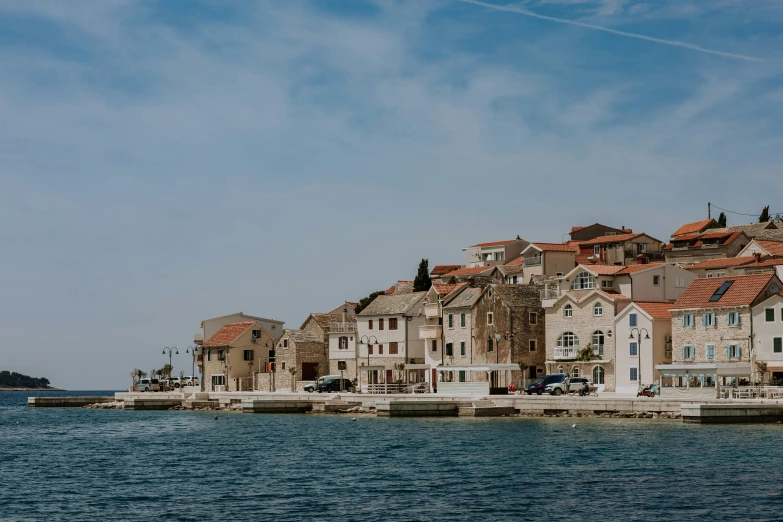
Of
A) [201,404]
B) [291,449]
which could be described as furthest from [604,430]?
[201,404]

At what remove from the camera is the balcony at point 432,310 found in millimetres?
106375

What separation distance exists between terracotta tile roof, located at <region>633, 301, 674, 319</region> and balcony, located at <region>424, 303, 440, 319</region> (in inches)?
871

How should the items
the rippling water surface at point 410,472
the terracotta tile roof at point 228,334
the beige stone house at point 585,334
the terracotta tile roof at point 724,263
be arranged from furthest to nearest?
the terracotta tile roof at point 228,334, the terracotta tile roof at point 724,263, the beige stone house at point 585,334, the rippling water surface at point 410,472

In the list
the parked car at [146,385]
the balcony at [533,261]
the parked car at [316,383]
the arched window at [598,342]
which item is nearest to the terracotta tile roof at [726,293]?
the arched window at [598,342]

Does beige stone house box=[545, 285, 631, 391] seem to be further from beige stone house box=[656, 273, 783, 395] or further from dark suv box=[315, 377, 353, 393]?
dark suv box=[315, 377, 353, 393]

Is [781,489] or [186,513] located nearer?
[186,513]

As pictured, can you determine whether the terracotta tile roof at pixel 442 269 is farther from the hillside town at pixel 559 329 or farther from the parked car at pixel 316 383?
the parked car at pixel 316 383

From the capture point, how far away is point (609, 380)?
90500 millimetres

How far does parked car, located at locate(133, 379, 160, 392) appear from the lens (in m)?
132

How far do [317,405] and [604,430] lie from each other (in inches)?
1396

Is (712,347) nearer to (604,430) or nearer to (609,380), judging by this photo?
(609,380)

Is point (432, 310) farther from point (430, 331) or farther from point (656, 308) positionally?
point (656, 308)

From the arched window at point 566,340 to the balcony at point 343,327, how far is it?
26.5 meters

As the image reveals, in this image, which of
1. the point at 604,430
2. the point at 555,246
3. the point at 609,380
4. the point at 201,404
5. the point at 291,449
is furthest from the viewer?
the point at 555,246
